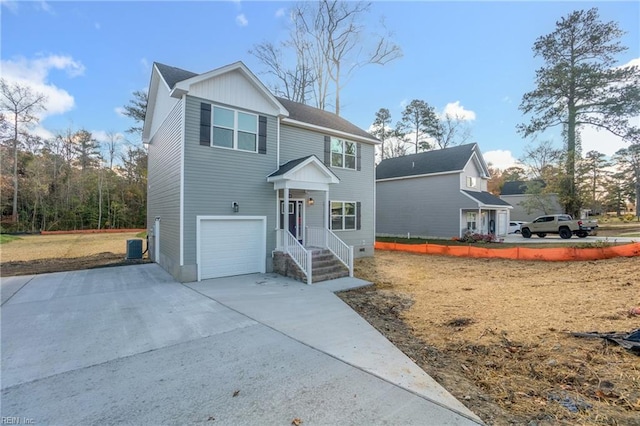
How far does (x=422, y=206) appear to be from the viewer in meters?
21.5

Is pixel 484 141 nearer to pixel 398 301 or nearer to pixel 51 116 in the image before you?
pixel 398 301

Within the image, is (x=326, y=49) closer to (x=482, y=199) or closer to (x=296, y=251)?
(x=482, y=199)

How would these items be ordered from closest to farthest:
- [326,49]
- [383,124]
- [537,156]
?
[326,49] → [537,156] → [383,124]

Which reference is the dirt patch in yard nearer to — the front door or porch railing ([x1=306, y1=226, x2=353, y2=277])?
porch railing ([x1=306, y1=226, x2=353, y2=277])

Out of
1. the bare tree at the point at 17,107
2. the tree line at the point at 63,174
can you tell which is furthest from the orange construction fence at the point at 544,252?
the bare tree at the point at 17,107

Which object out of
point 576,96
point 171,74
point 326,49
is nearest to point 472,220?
point 576,96

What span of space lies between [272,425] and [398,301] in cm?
481

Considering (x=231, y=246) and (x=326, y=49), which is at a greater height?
(x=326, y=49)

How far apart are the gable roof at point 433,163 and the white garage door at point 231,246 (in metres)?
15.6

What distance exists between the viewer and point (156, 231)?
11.6 m

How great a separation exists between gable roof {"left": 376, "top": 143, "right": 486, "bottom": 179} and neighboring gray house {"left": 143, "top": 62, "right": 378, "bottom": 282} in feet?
38.6

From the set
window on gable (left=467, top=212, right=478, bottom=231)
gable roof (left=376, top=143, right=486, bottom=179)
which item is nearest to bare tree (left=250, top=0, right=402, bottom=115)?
gable roof (left=376, top=143, right=486, bottom=179)

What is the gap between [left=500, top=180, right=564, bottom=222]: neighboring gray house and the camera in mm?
23781

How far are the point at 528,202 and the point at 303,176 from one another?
22915 mm
